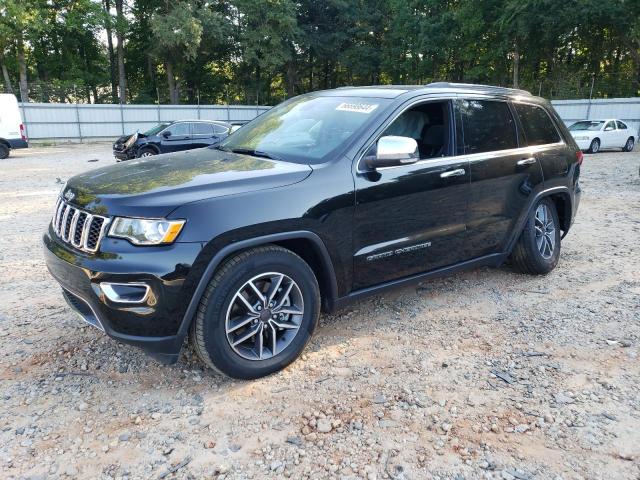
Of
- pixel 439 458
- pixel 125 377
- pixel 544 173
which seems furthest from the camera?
pixel 544 173

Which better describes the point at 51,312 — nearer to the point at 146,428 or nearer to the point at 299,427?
the point at 146,428

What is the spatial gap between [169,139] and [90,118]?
1433 cm

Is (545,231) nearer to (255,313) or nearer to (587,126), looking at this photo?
(255,313)

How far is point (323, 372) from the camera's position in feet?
10.5

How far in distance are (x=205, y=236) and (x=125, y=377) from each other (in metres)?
1.16

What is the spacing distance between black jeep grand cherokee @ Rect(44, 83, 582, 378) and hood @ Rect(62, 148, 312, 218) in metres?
0.01

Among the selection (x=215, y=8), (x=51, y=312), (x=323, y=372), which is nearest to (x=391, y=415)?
(x=323, y=372)

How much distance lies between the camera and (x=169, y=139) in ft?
48.2

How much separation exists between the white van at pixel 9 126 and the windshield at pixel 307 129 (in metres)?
16.8

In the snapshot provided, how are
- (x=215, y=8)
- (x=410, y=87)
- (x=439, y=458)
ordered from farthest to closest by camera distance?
(x=215, y=8) < (x=410, y=87) < (x=439, y=458)

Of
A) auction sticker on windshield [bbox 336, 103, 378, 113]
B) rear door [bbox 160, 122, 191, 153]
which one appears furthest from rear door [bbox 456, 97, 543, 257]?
rear door [bbox 160, 122, 191, 153]

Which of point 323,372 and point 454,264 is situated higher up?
point 454,264

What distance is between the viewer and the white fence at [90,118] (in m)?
24.7

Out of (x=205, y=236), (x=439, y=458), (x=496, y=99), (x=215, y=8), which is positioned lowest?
(x=439, y=458)
